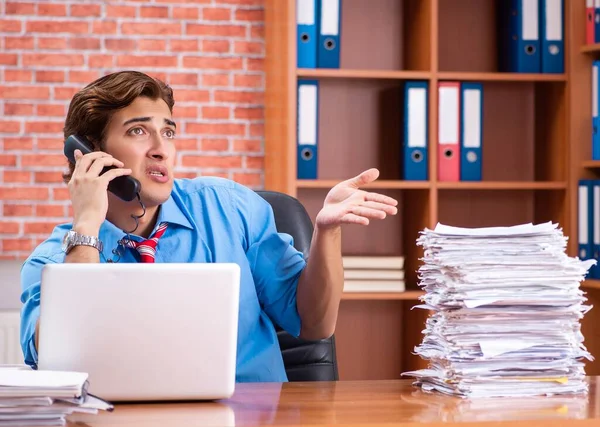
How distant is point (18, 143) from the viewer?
3.51 m

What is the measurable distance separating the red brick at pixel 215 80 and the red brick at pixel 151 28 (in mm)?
211

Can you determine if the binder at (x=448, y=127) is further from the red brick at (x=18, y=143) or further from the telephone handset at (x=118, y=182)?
the telephone handset at (x=118, y=182)

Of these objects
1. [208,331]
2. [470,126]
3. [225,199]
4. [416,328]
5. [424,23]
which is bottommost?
[416,328]

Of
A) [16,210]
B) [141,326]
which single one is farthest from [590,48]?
[141,326]

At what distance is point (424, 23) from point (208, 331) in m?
2.34

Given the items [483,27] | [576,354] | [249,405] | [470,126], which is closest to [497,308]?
[576,354]

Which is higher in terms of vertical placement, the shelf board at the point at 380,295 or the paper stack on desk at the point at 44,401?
the paper stack on desk at the point at 44,401

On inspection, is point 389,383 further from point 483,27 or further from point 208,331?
point 483,27

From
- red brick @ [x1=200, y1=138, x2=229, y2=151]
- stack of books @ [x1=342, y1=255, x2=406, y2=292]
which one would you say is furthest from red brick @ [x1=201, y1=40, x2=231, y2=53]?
stack of books @ [x1=342, y1=255, x2=406, y2=292]

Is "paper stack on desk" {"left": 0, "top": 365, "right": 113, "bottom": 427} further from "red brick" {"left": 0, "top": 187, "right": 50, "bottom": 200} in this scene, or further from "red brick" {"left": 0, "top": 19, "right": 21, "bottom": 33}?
"red brick" {"left": 0, "top": 19, "right": 21, "bottom": 33}

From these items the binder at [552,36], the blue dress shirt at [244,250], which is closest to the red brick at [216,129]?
the binder at [552,36]

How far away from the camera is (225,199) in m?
2.04

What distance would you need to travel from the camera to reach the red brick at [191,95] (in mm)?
3596

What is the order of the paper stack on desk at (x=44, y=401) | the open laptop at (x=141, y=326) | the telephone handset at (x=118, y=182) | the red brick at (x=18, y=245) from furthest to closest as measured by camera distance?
the red brick at (x=18, y=245) < the telephone handset at (x=118, y=182) < the open laptop at (x=141, y=326) < the paper stack on desk at (x=44, y=401)
